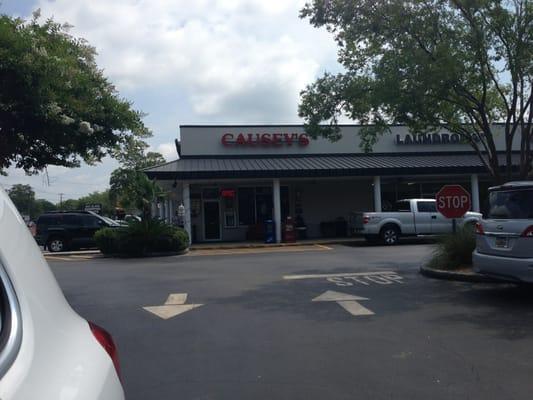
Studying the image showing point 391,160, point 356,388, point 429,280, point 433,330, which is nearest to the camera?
point 356,388

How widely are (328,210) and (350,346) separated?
23.1 meters

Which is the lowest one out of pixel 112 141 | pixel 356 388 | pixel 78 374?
pixel 356 388

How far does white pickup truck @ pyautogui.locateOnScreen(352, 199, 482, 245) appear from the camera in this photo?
22156 millimetres

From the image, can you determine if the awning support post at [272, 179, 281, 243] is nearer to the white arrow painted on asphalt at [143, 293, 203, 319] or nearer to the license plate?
the white arrow painted on asphalt at [143, 293, 203, 319]

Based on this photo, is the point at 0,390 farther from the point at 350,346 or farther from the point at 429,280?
the point at 429,280

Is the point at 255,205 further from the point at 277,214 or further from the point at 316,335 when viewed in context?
the point at 316,335

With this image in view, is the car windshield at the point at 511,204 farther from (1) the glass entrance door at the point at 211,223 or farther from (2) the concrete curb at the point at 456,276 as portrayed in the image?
(1) the glass entrance door at the point at 211,223

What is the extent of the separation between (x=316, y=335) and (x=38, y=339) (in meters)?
5.42

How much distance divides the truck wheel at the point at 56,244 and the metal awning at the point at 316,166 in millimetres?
4999

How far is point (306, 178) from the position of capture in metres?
26.0

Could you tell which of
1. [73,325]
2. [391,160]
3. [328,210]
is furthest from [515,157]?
[73,325]

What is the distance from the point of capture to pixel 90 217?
24.8 m

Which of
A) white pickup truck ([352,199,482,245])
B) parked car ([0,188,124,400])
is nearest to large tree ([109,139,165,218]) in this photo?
white pickup truck ([352,199,482,245])

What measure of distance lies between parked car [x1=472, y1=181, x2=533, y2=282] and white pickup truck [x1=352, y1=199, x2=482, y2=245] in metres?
12.8
